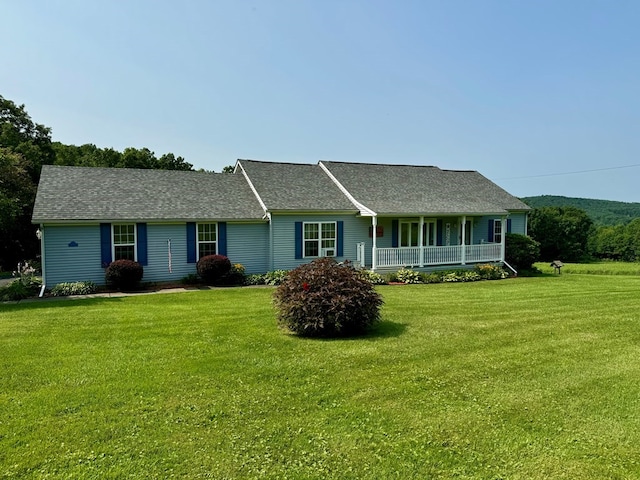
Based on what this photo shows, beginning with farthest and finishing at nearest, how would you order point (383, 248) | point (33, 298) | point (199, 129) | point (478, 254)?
point (199, 129)
point (478, 254)
point (383, 248)
point (33, 298)

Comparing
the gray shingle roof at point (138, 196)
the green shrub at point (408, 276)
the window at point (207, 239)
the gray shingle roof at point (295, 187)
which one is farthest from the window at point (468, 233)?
the window at point (207, 239)

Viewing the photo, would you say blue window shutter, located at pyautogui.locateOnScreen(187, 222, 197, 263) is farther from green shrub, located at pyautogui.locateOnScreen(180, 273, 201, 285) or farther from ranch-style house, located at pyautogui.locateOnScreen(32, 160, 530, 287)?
green shrub, located at pyautogui.locateOnScreen(180, 273, 201, 285)

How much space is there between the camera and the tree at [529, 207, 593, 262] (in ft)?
150

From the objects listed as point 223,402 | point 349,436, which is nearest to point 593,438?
point 349,436

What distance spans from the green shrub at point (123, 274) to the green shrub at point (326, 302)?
25.6 feet

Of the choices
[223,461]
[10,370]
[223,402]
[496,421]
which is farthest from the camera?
[10,370]

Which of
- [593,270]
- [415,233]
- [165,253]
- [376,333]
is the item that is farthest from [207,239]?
[593,270]

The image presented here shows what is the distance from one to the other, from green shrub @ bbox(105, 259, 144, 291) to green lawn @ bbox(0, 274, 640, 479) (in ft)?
14.4

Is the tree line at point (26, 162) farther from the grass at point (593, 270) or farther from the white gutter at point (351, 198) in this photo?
the grass at point (593, 270)

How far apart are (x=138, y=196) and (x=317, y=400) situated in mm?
14057

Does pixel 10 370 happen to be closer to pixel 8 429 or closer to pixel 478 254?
pixel 8 429

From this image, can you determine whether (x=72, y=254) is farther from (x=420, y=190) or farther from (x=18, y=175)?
(x=420, y=190)

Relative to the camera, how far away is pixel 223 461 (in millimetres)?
3822

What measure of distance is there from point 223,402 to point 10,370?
3.50m
